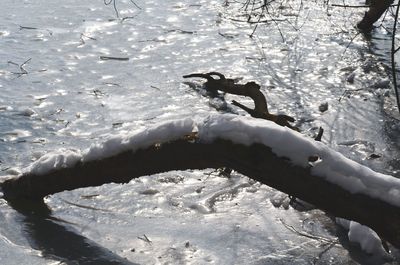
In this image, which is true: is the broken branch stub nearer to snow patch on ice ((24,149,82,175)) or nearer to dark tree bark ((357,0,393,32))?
snow patch on ice ((24,149,82,175))

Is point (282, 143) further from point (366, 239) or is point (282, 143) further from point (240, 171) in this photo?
point (366, 239)

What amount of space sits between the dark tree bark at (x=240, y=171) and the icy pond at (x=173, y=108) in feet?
1.14

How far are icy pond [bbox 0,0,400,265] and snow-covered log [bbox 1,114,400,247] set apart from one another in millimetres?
477

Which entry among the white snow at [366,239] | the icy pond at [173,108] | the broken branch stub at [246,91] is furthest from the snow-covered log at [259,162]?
the broken branch stub at [246,91]

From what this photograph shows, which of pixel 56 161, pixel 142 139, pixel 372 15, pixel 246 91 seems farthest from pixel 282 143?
pixel 372 15

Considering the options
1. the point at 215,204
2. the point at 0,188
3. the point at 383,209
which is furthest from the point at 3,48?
the point at 383,209

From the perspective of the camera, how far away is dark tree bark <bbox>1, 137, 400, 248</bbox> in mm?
2963

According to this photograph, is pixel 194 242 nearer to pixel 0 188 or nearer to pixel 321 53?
pixel 0 188

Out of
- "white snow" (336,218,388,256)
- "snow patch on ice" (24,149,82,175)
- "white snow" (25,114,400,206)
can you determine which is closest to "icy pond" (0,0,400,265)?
"white snow" (336,218,388,256)

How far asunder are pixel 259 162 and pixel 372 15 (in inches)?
243

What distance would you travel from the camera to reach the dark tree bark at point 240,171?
9.72 feet

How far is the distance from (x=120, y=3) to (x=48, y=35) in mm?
2284

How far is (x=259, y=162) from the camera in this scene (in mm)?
3166

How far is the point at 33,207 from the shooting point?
4039 millimetres
